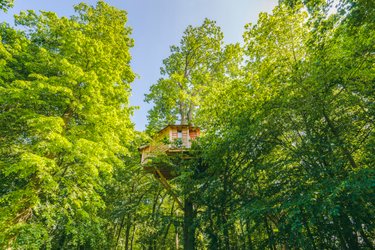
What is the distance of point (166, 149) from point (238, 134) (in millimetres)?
4661

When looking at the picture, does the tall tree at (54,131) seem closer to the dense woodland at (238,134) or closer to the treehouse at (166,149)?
the dense woodland at (238,134)

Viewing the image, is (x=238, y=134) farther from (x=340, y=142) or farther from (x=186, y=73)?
(x=186, y=73)

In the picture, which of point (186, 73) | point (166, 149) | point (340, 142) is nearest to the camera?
point (340, 142)

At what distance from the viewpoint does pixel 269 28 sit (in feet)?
28.3

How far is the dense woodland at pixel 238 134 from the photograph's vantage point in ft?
18.1

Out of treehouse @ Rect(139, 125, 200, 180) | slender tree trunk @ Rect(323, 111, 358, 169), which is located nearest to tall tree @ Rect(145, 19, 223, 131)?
treehouse @ Rect(139, 125, 200, 180)

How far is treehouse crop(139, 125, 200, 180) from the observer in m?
9.69

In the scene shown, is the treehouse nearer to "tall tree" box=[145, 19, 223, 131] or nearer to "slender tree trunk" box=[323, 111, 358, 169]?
"tall tree" box=[145, 19, 223, 131]

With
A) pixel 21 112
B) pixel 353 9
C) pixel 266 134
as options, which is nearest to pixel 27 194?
pixel 21 112

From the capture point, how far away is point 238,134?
6805 mm

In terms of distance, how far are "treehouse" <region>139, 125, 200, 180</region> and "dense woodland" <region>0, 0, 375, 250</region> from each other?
479 mm

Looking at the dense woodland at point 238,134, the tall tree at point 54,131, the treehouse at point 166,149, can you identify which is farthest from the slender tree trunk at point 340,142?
the tall tree at point 54,131

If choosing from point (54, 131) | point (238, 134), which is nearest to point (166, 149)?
point (238, 134)

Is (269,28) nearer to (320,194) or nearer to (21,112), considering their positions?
(320,194)
